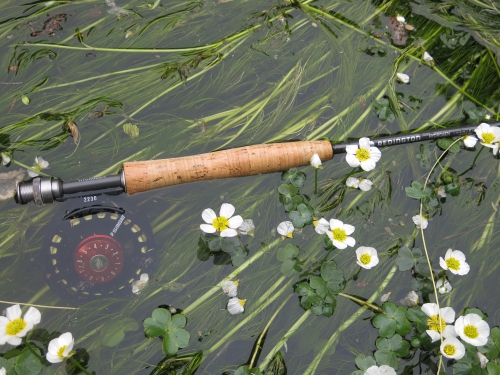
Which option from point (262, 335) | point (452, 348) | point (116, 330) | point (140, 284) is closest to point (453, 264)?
point (452, 348)

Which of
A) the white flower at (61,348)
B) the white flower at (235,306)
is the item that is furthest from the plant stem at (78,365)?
the white flower at (235,306)

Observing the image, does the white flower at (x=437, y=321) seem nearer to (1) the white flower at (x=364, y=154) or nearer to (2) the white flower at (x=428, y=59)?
(1) the white flower at (x=364, y=154)

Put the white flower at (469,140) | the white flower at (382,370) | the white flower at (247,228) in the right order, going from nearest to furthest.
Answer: the white flower at (382,370), the white flower at (247,228), the white flower at (469,140)

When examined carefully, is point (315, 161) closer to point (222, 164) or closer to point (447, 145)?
point (222, 164)

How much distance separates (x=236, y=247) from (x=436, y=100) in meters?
1.77

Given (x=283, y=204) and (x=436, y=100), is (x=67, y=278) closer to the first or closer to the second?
(x=283, y=204)

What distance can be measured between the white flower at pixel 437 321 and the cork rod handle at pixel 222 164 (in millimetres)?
1060

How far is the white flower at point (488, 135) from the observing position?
3047 millimetres

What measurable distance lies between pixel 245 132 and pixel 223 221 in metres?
0.69

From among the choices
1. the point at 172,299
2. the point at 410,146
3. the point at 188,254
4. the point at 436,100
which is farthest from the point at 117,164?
the point at 436,100

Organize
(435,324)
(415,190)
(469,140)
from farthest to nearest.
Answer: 1. (469,140)
2. (415,190)
3. (435,324)

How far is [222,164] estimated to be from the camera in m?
2.87

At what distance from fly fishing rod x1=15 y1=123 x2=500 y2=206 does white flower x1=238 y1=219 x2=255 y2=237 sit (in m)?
0.30

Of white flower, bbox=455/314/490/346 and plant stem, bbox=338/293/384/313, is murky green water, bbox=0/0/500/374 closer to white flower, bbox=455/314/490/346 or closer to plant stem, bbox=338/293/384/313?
plant stem, bbox=338/293/384/313
